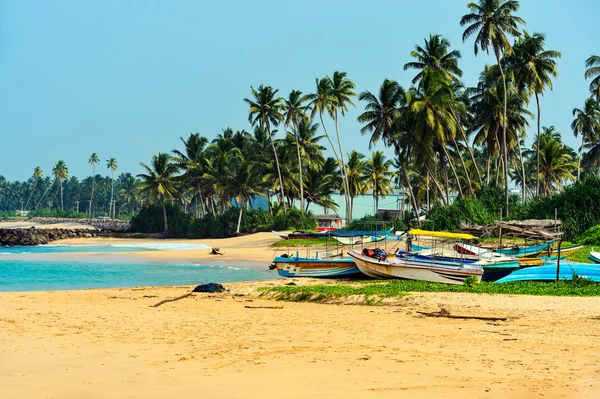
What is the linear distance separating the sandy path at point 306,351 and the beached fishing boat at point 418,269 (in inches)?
162

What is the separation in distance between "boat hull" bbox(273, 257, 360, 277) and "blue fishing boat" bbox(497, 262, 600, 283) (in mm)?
6101

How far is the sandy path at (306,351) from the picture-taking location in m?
8.55

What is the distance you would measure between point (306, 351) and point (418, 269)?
12.0 m

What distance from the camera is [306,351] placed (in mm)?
11086

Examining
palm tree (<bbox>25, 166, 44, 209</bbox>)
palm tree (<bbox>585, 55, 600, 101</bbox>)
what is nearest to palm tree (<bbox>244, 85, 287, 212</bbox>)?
palm tree (<bbox>585, 55, 600, 101</bbox>)

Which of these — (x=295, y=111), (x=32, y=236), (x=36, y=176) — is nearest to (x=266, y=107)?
(x=295, y=111)

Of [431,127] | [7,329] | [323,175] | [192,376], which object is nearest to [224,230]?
[323,175]

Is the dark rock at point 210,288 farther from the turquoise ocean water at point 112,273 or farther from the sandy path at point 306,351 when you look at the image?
the turquoise ocean water at point 112,273

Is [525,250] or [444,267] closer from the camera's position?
[444,267]

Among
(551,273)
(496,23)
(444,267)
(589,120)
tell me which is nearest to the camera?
(551,273)

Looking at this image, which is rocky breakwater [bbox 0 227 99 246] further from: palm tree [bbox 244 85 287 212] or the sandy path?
the sandy path

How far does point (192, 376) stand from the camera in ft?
30.7

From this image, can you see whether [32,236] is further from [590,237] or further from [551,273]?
[551,273]

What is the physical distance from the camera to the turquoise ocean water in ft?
94.3
